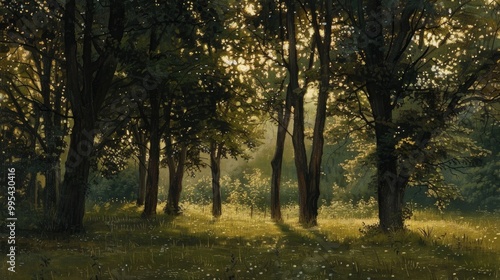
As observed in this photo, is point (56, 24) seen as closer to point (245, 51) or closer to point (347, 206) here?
point (245, 51)

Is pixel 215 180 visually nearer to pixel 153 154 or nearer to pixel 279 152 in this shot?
pixel 279 152

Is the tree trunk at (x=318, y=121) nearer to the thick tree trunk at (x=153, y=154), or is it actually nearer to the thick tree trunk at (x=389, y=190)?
the thick tree trunk at (x=389, y=190)

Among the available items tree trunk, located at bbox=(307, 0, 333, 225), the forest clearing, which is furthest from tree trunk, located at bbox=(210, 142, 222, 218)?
tree trunk, located at bbox=(307, 0, 333, 225)

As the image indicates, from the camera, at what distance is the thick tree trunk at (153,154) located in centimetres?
2741

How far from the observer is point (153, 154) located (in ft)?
91.0

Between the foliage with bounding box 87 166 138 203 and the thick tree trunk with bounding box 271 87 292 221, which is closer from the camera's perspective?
the thick tree trunk with bounding box 271 87 292 221

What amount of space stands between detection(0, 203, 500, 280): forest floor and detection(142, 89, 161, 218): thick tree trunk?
6.21 meters

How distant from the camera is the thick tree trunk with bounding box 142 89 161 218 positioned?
27.4 m

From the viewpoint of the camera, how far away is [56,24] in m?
23.9

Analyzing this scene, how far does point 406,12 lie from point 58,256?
12283 mm

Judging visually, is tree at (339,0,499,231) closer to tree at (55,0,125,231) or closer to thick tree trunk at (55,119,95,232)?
tree at (55,0,125,231)

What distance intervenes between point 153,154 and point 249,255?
13735 mm

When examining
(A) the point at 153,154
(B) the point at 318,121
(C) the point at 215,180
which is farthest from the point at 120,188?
(B) the point at 318,121

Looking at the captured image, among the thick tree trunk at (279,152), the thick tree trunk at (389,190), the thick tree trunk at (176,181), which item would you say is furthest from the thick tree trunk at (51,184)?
the thick tree trunk at (389,190)
